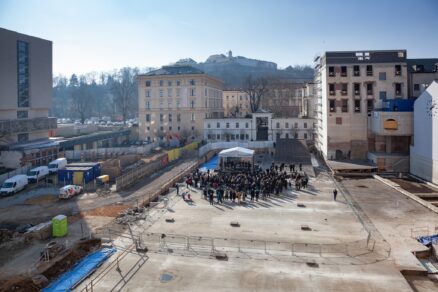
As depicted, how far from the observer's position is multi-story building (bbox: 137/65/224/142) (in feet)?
242

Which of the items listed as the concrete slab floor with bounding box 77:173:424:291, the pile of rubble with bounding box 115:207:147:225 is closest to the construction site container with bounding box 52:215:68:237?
the pile of rubble with bounding box 115:207:147:225

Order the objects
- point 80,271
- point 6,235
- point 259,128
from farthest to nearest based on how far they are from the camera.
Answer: point 259,128 < point 6,235 < point 80,271

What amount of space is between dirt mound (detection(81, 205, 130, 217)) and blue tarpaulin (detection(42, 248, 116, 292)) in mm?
7845

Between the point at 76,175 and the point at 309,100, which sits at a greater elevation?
the point at 309,100

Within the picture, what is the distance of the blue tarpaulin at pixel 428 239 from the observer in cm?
2067

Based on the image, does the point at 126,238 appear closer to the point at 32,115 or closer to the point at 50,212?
the point at 50,212

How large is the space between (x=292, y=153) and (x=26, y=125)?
38.9 meters

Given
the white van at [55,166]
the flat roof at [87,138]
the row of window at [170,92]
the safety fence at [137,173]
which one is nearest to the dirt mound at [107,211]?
the safety fence at [137,173]

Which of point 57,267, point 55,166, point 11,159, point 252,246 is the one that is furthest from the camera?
point 11,159

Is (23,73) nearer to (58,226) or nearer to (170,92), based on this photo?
(170,92)

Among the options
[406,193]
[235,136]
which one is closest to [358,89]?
[406,193]

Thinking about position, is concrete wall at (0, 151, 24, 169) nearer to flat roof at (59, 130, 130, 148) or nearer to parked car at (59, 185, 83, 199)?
flat roof at (59, 130, 130, 148)

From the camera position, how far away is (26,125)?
5531 centimetres

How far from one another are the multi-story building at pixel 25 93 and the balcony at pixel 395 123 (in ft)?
142
